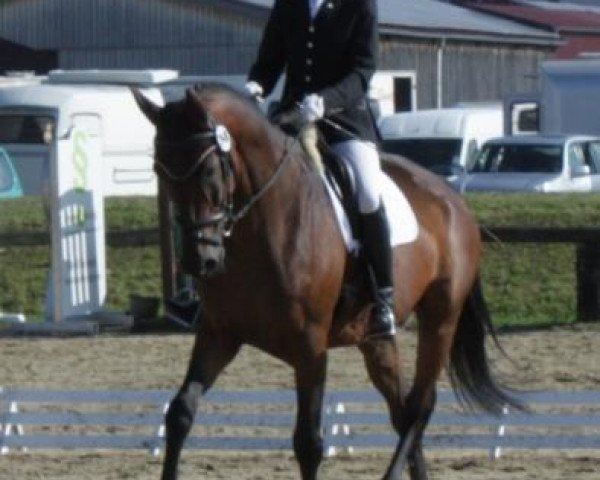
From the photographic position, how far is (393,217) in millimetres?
9242

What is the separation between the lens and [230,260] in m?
8.19

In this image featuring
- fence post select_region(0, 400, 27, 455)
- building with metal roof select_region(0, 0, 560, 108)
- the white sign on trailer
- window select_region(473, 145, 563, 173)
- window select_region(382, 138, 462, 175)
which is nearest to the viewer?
fence post select_region(0, 400, 27, 455)

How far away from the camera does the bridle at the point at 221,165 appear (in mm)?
7742

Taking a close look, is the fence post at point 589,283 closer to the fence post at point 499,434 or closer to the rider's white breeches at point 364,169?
the fence post at point 499,434

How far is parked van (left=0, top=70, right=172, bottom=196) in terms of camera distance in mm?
25672

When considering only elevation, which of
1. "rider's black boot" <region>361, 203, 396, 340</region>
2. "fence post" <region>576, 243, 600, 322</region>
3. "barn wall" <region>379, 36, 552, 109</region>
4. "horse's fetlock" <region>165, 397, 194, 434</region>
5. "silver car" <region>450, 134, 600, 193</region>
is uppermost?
"rider's black boot" <region>361, 203, 396, 340</region>

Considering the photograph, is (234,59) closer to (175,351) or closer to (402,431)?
(175,351)

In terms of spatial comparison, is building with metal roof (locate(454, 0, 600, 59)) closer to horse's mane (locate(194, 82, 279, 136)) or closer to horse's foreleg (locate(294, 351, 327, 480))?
horse's foreleg (locate(294, 351, 327, 480))

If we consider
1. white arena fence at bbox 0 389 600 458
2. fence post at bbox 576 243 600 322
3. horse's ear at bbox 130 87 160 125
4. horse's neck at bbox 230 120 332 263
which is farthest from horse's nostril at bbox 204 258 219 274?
fence post at bbox 576 243 600 322

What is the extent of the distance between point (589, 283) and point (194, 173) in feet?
28.1

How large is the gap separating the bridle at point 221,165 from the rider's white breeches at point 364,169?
876 millimetres

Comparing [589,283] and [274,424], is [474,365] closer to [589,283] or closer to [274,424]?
[274,424]

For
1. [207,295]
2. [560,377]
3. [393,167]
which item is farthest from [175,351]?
[207,295]

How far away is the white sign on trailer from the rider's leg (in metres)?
7.85
